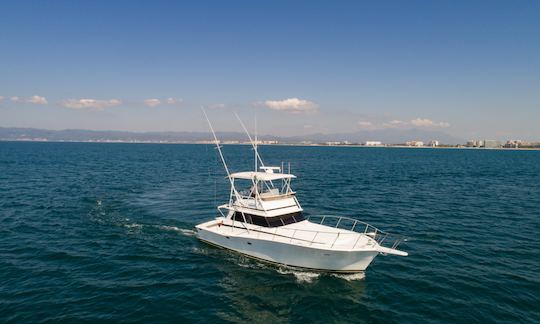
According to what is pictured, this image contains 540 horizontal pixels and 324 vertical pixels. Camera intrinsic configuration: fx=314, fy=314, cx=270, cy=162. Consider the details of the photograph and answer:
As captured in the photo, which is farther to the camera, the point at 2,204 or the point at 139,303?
the point at 2,204

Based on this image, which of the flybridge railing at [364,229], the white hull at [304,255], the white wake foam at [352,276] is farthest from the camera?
the flybridge railing at [364,229]

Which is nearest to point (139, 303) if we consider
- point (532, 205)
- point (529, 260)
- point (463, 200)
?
point (529, 260)

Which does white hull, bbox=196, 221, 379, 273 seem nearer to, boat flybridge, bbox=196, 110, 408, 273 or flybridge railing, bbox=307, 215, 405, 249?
boat flybridge, bbox=196, 110, 408, 273

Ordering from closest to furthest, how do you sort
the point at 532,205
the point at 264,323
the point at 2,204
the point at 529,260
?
the point at 264,323 → the point at 529,260 → the point at 2,204 → the point at 532,205

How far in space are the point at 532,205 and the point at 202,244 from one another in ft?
124

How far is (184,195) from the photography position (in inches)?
1618

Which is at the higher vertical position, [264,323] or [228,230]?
[228,230]

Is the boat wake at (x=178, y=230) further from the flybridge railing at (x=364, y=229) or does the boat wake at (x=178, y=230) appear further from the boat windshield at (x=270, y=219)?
the flybridge railing at (x=364, y=229)

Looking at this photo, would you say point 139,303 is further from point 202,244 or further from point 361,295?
point 361,295

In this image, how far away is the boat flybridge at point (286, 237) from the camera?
17.7 m

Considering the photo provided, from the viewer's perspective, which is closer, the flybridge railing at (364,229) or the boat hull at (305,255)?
the boat hull at (305,255)

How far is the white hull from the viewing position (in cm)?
1752

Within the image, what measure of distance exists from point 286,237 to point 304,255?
1631 millimetres

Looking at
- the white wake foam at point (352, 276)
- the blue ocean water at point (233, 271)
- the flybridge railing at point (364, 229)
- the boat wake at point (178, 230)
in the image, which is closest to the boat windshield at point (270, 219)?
the flybridge railing at point (364, 229)
